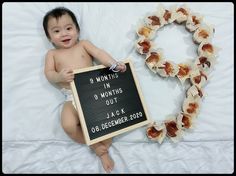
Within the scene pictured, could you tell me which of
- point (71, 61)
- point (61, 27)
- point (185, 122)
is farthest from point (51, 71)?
point (185, 122)

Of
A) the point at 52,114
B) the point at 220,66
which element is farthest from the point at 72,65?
the point at 220,66

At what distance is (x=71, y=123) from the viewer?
1393 millimetres

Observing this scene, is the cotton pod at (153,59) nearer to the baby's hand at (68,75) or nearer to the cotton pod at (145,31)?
the cotton pod at (145,31)

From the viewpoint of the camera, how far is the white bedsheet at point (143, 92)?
1.47 meters

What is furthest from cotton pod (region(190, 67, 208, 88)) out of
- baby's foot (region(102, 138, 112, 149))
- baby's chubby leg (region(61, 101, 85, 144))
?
baby's chubby leg (region(61, 101, 85, 144))

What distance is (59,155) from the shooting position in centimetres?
146

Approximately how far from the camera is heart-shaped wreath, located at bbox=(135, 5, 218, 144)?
148cm

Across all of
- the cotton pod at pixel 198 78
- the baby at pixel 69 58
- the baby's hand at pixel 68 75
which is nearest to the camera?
the baby's hand at pixel 68 75

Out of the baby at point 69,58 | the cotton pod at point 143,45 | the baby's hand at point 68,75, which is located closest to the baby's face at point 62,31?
the baby at point 69,58

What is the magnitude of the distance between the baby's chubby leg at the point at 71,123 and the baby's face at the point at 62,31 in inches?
12.1

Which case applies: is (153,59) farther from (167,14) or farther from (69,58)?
(69,58)

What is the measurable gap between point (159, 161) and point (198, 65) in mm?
526

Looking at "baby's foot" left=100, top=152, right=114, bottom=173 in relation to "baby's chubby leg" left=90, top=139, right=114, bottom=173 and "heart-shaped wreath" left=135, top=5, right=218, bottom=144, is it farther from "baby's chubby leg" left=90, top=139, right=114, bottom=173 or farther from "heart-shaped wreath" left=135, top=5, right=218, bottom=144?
"heart-shaped wreath" left=135, top=5, right=218, bottom=144

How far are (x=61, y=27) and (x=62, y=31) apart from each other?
2cm
